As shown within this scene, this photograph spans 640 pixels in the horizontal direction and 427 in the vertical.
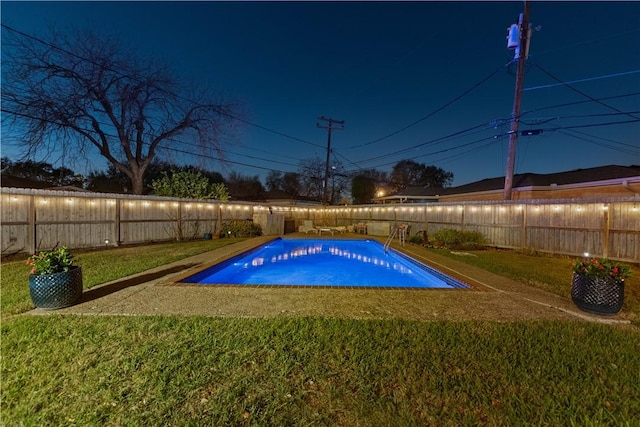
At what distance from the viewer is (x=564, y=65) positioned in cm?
1162

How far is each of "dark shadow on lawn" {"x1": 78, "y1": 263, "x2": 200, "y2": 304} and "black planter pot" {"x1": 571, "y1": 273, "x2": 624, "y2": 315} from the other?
7301 mm

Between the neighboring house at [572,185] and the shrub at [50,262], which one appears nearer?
the shrub at [50,262]

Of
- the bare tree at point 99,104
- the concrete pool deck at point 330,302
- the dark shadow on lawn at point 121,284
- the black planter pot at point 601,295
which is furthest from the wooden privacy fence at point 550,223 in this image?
the bare tree at point 99,104

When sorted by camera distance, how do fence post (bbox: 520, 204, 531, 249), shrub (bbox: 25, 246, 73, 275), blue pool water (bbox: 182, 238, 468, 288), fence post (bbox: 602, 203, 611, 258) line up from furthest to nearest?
1. fence post (bbox: 520, 204, 531, 249)
2. fence post (bbox: 602, 203, 611, 258)
3. blue pool water (bbox: 182, 238, 468, 288)
4. shrub (bbox: 25, 246, 73, 275)

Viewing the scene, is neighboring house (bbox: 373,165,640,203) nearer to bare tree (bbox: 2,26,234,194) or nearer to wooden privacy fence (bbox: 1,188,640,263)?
wooden privacy fence (bbox: 1,188,640,263)

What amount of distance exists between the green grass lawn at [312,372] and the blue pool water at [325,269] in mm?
2455

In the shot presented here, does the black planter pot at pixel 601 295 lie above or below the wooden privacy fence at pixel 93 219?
below

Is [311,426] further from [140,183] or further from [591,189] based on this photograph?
[140,183]

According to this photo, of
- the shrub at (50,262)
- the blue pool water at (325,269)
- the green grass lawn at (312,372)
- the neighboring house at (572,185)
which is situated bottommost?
the blue pool water at (325,269)

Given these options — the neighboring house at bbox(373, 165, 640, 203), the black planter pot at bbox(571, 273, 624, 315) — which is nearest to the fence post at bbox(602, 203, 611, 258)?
the neighboring house at bbox(373, 165, 640, 203)

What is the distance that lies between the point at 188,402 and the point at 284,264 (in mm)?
7060

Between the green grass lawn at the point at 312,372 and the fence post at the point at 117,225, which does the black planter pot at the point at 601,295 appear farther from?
the fence post at the point at 117,225

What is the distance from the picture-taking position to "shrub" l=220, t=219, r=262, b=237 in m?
14.1

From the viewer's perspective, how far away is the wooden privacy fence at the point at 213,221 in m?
7.50
